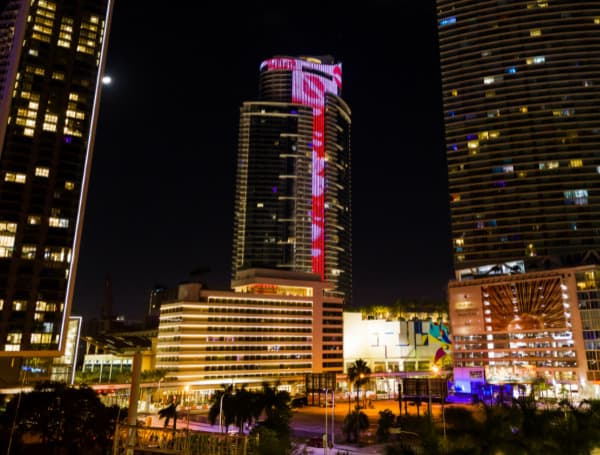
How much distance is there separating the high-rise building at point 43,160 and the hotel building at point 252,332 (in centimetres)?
2894

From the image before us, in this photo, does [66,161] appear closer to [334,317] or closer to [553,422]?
[334,317]

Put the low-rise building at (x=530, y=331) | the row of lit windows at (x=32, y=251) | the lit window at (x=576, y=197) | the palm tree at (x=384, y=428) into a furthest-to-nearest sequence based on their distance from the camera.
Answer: the lit window at (x=576, y=197)
the low-rise building at (x=530, y=331)
the row of lit windows at (x=32, y=251)
the palm tree at (x=384, y=428)

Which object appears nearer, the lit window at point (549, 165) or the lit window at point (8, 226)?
the lit window at point (8, 226)

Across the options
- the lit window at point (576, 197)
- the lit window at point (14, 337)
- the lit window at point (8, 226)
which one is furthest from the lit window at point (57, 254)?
the lit window at point (576, 197)

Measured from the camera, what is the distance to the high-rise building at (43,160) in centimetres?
11306

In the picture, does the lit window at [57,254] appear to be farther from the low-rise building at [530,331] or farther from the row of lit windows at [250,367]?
the low-rise building at [530,331]

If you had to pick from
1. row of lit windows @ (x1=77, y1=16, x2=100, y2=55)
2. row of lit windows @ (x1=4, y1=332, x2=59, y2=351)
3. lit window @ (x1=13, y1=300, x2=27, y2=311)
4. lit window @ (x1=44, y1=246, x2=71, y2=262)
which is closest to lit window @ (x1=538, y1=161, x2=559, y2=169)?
row of lit windows @ (x1=77, y1=16, x2=100, y2=55)

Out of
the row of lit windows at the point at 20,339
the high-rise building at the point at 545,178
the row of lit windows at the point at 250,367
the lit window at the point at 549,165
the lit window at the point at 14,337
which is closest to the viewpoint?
the row of lit windows at the point at 20,339

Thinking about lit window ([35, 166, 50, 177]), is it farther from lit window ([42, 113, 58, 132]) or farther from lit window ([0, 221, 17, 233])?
lit window ([0, 221, 17, 233])

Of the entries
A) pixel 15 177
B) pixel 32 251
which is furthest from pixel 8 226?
pixel 15 177

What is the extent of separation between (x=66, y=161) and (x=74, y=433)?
84961mm

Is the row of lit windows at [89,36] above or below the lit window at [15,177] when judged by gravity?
above

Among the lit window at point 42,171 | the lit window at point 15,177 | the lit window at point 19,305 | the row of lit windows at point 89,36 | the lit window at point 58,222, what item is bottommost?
the lit window at point 19,305

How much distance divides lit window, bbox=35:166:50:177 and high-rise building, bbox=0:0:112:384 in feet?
0.73
